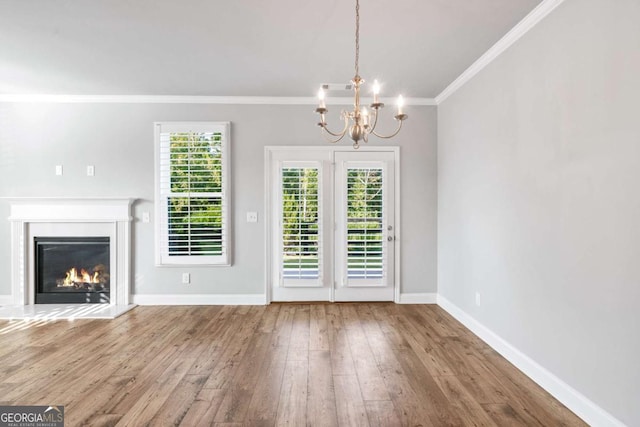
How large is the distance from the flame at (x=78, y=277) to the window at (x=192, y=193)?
2.89 feet

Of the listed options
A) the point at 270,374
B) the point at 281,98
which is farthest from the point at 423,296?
the point at 281,98

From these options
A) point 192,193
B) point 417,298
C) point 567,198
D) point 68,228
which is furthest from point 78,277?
point 567,198

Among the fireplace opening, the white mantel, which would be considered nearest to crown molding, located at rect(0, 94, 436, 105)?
the white mantel

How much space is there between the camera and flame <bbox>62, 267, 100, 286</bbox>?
4387 millimetres

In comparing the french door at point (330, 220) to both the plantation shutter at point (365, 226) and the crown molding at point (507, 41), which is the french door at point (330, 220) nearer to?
the plantation shutter at point (365, 226)

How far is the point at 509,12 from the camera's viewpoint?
252 centimetres

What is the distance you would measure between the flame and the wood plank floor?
69cm

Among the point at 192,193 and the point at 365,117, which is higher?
the point at 365,117

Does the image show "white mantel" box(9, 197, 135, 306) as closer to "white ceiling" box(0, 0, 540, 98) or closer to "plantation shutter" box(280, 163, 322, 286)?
"white ceiling" box(0, 0, 540, 98)

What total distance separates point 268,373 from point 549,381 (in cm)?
204

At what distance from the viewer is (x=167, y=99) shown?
4.38m

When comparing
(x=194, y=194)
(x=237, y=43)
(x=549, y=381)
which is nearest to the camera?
(x=549, y=381)

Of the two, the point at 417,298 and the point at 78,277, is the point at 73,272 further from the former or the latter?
the point at 417,298

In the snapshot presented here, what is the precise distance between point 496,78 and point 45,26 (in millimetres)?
3871
